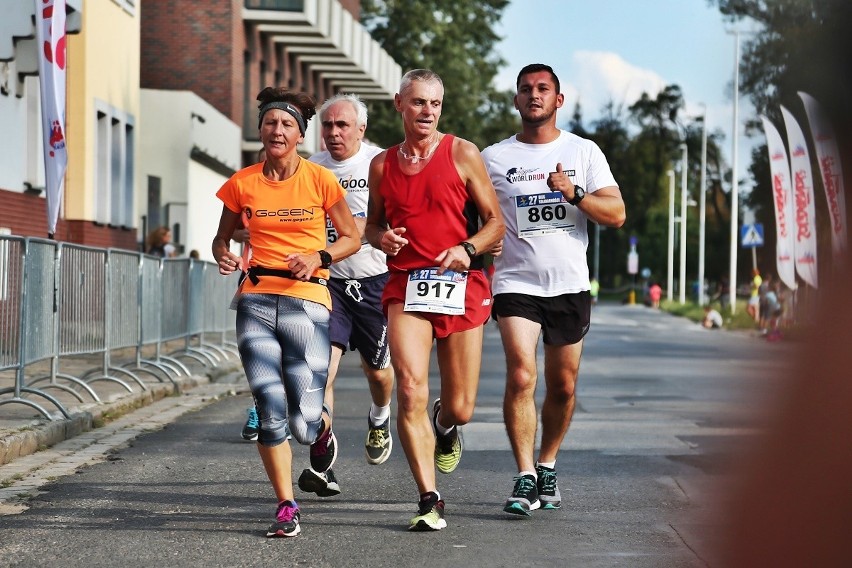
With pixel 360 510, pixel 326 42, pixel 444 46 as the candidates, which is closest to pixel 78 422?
pixel 360 510

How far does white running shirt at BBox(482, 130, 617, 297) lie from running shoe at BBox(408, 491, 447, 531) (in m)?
1.24

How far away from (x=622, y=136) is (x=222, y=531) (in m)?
121

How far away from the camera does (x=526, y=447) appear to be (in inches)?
293

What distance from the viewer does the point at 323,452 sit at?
25.5 feet

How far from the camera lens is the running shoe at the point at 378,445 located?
8.34m

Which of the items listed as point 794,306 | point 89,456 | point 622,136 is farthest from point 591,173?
point 622,136

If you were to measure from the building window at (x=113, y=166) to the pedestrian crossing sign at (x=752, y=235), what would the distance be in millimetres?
25576

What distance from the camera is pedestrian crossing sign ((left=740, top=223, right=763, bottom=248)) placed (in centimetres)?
179

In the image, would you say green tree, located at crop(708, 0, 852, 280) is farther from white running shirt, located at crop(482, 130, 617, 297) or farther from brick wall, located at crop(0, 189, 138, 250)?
brick wall, located at crop(0, 189, 138, 250)

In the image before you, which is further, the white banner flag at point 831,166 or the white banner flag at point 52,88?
the white banner flag at point 52,88

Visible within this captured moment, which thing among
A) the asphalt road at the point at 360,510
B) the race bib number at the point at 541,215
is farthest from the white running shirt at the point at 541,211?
the asphalt road at the point at 360,510

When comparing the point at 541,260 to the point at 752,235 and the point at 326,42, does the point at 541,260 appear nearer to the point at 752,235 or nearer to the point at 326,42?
the point at 752,235

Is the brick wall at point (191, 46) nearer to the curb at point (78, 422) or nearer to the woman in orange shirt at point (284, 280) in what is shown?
the curb at point (78, 422)

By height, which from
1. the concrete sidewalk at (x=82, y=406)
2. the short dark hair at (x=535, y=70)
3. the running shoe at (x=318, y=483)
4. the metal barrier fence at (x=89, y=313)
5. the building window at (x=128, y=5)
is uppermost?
the building window at (x=128, y=5)
